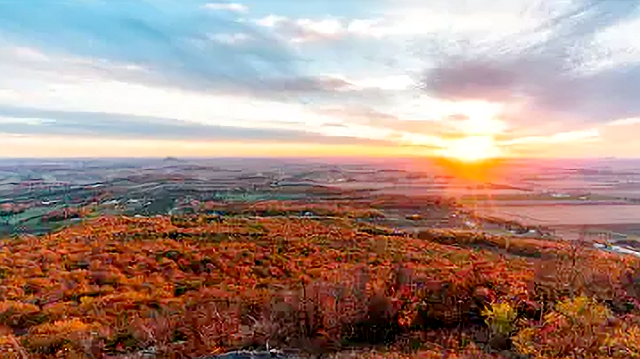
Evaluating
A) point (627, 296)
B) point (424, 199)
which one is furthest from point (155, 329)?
point (424, 199)

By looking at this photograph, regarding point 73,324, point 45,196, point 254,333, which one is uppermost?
point 254,333

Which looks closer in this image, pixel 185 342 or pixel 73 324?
pixel 185 342

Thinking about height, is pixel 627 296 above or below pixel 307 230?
above

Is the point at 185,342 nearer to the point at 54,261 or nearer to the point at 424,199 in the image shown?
the point at 54,261

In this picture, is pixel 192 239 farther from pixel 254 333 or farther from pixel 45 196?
pixel 45 196

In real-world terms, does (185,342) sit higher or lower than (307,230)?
higher

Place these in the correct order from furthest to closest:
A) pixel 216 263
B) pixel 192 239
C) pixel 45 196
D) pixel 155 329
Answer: pixel 45 196 < pixel 192 239 < pixel 216 263 < pixel 155 329

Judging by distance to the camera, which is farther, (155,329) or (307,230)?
(307,230)

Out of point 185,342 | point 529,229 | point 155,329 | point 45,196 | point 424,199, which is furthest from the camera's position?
point 45,196

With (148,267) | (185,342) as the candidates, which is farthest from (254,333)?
(148,267)
